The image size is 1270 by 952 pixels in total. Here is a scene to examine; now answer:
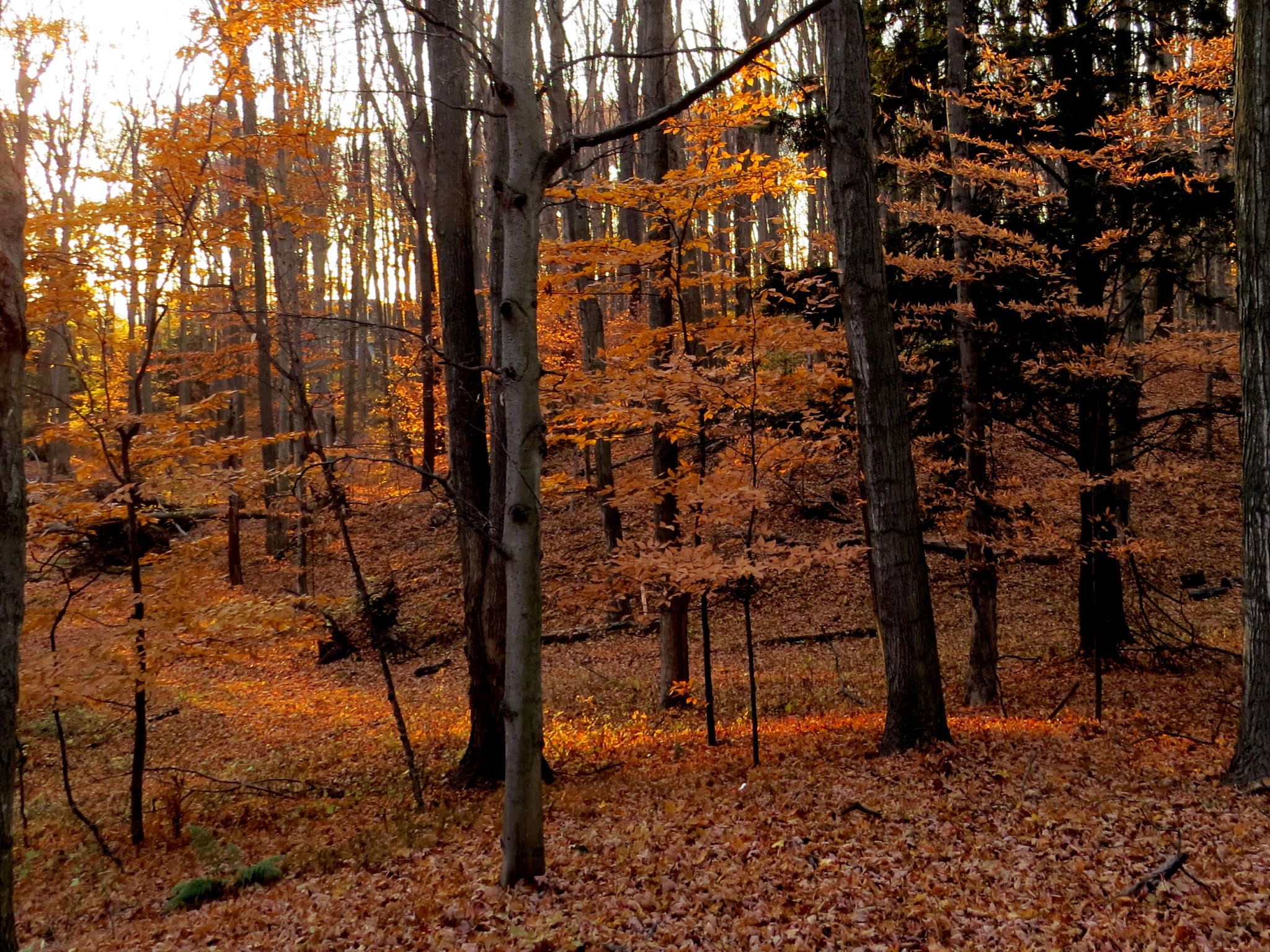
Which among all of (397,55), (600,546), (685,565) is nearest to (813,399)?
(685,565)

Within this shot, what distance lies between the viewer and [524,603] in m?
4.54

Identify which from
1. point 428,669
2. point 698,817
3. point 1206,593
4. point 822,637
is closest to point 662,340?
point 698,817

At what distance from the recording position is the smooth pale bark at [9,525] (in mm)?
3422

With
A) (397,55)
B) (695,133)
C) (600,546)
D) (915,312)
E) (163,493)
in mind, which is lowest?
(600,546)

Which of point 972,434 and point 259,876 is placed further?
point 972,434

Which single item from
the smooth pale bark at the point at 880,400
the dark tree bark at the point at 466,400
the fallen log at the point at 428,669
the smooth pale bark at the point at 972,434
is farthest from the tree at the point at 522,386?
the fallen log at the point at 428,669

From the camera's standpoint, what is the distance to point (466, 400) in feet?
24.8

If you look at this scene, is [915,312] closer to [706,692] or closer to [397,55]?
[706,692]

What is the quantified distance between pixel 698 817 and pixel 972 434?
5.40m

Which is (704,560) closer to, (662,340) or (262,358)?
(662,340)

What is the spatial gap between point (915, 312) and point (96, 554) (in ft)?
62.1

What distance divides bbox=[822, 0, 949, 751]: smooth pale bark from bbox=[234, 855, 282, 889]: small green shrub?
16.8ft

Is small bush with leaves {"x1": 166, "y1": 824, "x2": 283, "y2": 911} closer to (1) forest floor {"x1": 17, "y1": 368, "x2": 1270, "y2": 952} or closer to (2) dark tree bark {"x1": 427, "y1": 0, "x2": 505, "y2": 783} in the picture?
(1) forest floor {"x1": 17, "y1": 368, "x2": 1270, "y2": 952}

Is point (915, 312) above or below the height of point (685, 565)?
above
